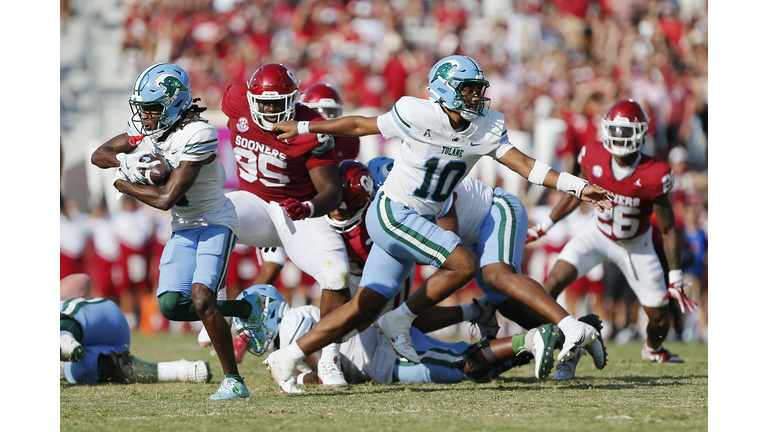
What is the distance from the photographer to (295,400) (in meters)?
4.16

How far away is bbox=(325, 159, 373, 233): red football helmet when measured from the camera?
5199 mm

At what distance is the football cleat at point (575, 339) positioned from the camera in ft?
13.7

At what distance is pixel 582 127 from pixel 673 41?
271 centimetres

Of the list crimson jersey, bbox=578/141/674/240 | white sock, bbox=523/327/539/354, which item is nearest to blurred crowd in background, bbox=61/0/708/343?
crimson jersey, bbox=578/141/674/240

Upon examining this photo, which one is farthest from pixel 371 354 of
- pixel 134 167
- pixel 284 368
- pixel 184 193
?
pixel 134 167

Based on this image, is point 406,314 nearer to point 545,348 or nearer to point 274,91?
point 545,348

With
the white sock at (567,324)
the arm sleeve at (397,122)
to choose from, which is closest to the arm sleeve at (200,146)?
the arm sleeve at (397,122)

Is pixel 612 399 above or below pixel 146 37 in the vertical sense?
below

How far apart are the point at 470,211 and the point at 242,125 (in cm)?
165

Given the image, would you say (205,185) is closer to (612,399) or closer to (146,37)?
(612,399)

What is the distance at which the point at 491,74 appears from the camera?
1209 centimetres

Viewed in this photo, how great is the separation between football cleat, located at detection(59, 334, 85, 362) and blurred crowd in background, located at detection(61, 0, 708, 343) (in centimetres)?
475

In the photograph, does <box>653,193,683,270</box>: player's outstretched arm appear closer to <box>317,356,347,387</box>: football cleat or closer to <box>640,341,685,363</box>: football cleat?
<box>640,341,685,363</box>: football cleat

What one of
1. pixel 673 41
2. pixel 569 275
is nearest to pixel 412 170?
pixel 569 275
